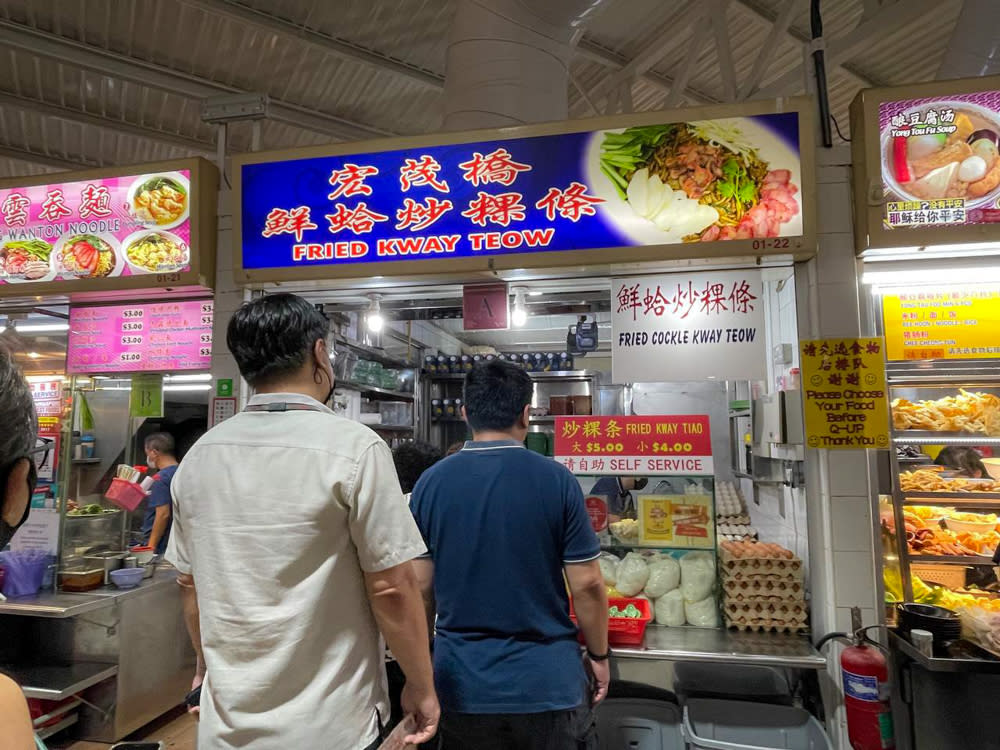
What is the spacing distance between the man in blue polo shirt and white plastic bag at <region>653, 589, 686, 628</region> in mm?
804

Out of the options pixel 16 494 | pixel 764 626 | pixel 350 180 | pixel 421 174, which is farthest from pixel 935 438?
pixel 16 494

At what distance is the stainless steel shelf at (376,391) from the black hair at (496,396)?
2.94 metres

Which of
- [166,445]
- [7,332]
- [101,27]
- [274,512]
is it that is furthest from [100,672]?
[101,27]

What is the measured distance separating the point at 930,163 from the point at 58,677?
527cm

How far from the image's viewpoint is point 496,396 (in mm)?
2154

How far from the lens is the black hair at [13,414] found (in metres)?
0.88

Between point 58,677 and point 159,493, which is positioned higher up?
point 159,493

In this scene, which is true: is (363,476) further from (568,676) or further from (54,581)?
(54,581)

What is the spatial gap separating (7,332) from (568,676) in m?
4.52

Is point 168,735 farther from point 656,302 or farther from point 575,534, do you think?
point 656,302

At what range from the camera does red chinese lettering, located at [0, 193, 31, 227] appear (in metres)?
3.49

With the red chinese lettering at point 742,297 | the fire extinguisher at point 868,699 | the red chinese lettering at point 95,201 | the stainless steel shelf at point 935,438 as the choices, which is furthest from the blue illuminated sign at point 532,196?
the fire extinguisher at point 868,699

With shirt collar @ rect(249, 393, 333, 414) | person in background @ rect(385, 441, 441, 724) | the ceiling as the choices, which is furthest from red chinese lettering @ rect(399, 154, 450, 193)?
the ceiling

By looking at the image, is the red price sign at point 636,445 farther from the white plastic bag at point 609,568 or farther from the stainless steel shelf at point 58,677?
the stainless steel shelf at point 58,677
